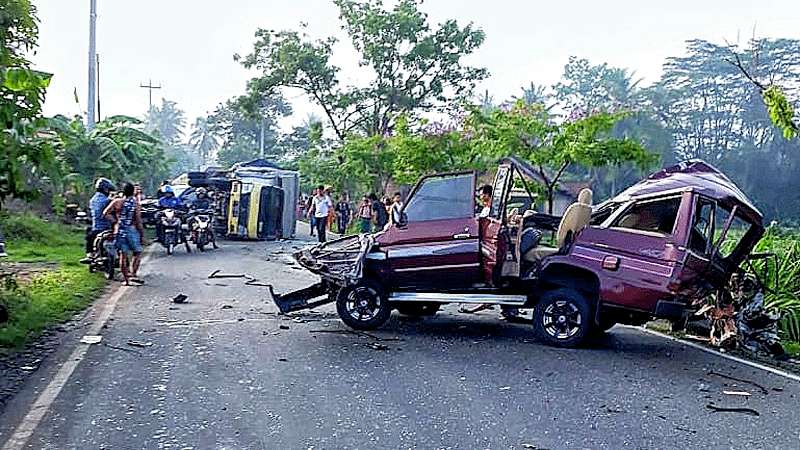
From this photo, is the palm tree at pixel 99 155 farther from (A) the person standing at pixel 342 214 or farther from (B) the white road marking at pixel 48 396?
(B) the white road marking at pixel 48 396

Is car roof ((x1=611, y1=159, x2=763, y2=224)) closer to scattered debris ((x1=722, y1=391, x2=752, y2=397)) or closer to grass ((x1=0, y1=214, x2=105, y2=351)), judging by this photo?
scattered debris ((x1=722, y1=391, x2=752, y2=397))

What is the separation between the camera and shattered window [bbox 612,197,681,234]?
9.98m

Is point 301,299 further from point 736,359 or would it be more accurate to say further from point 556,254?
point 736,359

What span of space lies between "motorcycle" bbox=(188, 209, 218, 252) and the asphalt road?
1157cm

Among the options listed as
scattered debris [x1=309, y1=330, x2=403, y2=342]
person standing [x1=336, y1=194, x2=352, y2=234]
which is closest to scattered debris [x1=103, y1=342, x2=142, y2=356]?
scattered debris [x1=309, y1=330, x2=403, y2=342]

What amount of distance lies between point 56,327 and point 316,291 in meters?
3.35

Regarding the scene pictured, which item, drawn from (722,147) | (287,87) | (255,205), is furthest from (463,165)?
(722,147)

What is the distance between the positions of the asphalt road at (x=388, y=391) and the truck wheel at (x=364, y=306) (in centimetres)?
22

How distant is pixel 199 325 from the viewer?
11.4m

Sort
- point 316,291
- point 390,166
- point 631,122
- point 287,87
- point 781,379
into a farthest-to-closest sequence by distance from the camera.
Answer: point 631,122 < point 287,87 < point 390,166 < point 316,291 < point 781,379

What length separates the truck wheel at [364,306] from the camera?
1129 centimetres

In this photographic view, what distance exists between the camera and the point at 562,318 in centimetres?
1041

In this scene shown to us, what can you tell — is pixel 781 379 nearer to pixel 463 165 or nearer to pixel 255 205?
pixel 463 165

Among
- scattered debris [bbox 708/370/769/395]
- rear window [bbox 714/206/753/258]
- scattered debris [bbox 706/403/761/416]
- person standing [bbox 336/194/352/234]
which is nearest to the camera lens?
scattered debris [bbox 706/403/761/416]
